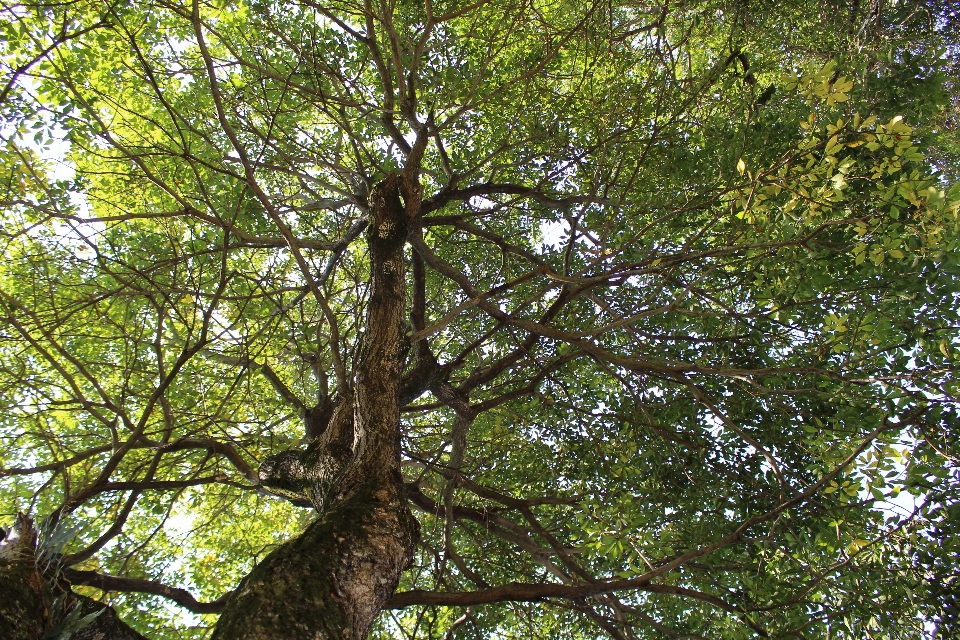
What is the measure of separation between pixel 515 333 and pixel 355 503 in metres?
3.03

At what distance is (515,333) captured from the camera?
18.1 ft

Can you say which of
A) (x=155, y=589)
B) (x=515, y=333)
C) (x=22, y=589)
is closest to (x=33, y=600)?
(x=22, y=589)

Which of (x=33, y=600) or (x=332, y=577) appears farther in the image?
(x=332, y=577)

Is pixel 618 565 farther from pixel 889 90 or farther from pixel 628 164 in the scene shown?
pixel 889 90

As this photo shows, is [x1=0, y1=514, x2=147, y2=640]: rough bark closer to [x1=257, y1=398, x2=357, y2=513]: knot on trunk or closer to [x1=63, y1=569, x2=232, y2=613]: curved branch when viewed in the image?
[x1=63, y1=569, x2=232, y2=613]: curved branch

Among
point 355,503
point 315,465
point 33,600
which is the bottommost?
point 33,600

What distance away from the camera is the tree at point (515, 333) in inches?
126

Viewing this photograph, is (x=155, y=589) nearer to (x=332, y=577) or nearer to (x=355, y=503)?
(x=355, y=503)

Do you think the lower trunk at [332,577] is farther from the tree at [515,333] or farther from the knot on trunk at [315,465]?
the knot on trunk at [315,465]

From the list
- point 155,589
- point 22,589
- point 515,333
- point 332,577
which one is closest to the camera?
point 22,589

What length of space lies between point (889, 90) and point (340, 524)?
16.6 feet

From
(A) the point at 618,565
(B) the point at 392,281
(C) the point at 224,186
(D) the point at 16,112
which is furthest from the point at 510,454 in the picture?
(D) the point at 16,112

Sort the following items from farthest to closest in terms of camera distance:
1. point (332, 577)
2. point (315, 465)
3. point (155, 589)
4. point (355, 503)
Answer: point (315, 465)
point (155, 589)
point (355, 503)
point (332, 577)

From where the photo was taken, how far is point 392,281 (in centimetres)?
409
